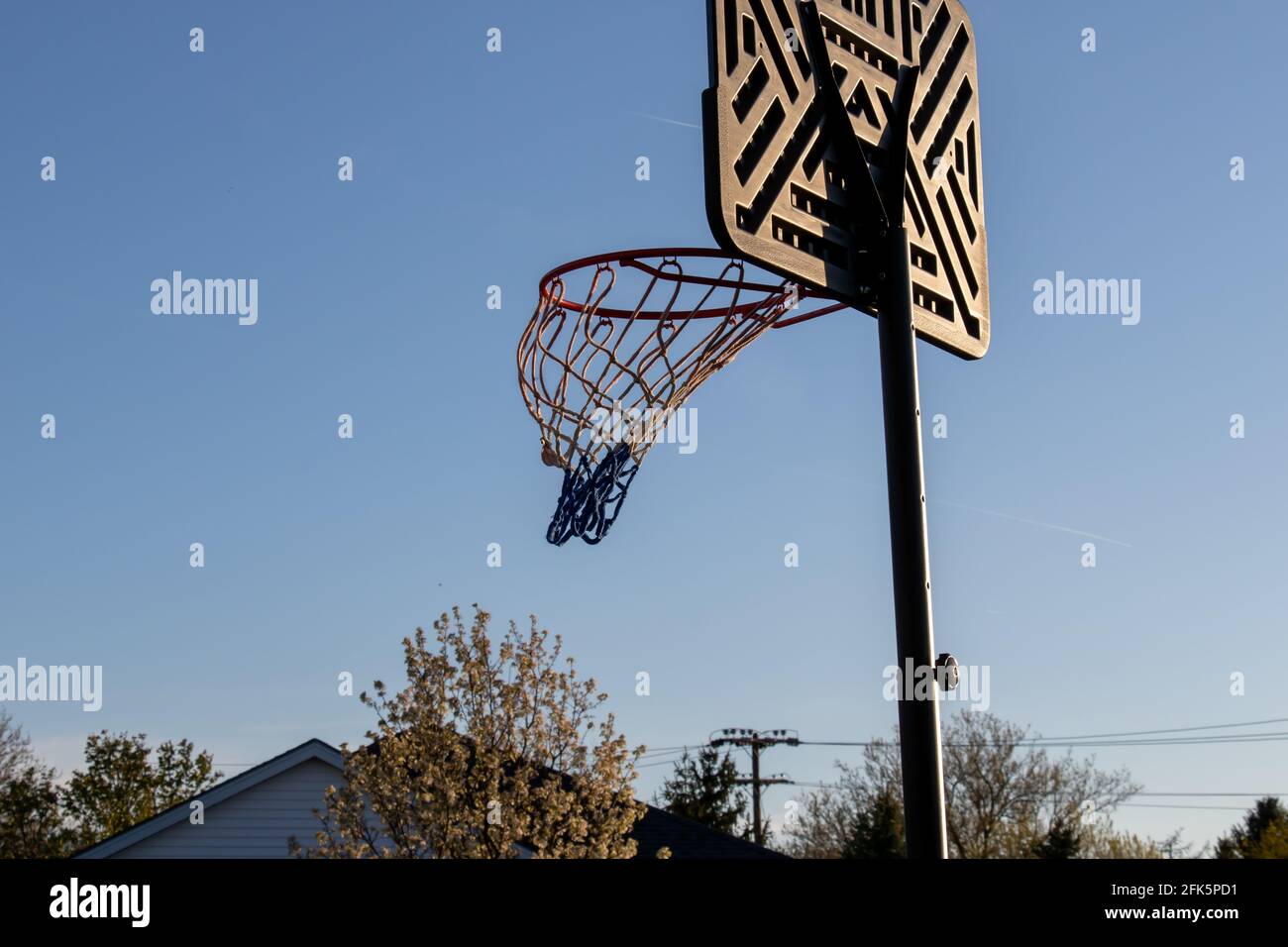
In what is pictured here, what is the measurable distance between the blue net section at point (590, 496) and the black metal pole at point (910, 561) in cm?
390

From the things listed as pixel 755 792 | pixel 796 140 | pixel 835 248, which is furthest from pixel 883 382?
pixel 755 792

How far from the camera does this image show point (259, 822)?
65.3ft

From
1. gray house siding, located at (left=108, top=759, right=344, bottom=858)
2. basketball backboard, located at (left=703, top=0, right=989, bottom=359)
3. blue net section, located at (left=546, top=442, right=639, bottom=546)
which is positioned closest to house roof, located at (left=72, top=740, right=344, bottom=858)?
gray house siding, located at (left=108, top=759, right=344, bottom=858)

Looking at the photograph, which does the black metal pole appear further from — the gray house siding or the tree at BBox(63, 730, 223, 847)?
the tree at BBox(63, 730, 223, 847)

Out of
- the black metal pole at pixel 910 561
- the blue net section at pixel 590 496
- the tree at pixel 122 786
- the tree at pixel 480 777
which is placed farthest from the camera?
the tree at pixel 122 786

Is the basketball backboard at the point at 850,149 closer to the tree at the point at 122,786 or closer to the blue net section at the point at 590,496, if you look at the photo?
the blue net section at the point at 590,496

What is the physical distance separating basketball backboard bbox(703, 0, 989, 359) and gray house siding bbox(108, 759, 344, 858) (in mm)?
16510

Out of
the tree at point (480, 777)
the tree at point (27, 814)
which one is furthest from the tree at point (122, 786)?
the tree at point (480, 777)

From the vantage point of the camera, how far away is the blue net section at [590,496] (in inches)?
324

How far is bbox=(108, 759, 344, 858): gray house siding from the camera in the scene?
1977cm

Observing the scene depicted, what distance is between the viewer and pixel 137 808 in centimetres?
3841
